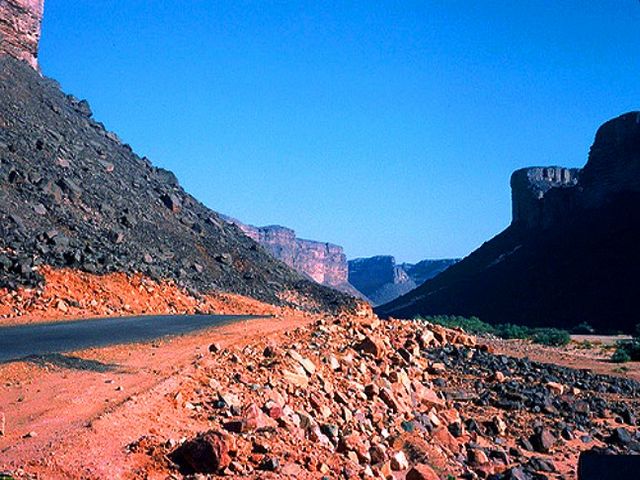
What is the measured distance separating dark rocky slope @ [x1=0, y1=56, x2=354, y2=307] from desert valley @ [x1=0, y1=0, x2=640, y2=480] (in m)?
0.11

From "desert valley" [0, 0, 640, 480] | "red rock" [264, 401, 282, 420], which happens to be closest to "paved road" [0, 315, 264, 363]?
"desert valley" [0, 0, 640, 480]

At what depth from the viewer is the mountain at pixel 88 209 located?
827 inches

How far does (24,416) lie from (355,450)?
10.7 feet

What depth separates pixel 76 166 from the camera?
29578mm

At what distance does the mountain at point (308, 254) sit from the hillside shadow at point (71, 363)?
129207 millimetres

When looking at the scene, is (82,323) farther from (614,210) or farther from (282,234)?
(282,234)

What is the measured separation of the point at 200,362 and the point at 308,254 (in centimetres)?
14345

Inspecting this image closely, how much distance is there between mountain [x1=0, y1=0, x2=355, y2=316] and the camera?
21000 mm

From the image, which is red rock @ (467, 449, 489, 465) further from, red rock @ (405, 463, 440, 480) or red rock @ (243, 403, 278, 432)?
red rock @ (243, 403, 278, 432)

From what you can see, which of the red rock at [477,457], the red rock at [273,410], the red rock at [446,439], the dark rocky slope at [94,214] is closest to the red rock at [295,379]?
the red rock at [273,410]

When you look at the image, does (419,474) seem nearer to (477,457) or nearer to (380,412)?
(380,412)

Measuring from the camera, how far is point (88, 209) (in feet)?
85.7

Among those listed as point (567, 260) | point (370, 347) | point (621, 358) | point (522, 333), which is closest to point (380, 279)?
point (567, 260)

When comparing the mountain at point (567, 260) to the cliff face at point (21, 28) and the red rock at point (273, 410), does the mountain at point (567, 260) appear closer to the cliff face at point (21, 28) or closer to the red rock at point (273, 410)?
the cliff face at point (21, 28)
